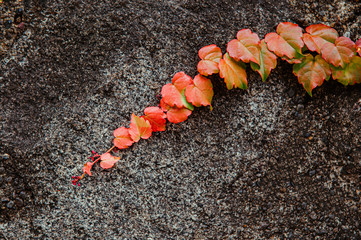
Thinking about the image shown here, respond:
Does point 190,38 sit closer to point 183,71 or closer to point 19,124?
point 183,71

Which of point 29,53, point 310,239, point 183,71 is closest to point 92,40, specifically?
point 29,53

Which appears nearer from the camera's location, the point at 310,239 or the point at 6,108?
the point at 6,108

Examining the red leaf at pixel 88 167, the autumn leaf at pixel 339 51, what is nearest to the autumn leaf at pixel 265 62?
the autumn leaf at pixel 339 51

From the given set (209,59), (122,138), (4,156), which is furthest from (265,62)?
(4,156)

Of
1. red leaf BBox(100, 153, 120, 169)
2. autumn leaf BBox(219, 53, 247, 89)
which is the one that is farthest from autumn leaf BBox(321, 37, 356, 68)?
red leaf BBox(100, 153, 120, 169)

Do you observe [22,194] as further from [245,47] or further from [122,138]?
[245,47]

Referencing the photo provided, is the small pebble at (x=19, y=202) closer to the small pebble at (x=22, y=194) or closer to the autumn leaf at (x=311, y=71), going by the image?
the small pebble at (x=22, y=194)
